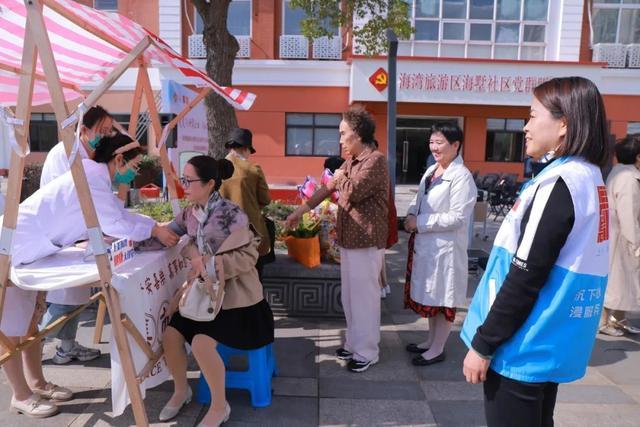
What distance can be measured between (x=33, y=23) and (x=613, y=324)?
498 centimetres

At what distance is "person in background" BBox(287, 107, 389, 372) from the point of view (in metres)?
3.23

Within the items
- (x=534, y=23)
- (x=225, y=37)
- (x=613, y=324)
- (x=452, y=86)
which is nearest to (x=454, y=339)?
(x=613, y=324)

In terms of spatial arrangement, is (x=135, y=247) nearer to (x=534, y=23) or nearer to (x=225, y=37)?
(x=225, y=37)

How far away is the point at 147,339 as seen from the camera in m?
2.52

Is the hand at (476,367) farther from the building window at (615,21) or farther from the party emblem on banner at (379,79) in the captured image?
the building window at (615,21)

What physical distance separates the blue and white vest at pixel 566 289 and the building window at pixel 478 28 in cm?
1527

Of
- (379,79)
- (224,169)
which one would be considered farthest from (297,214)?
(379,79)

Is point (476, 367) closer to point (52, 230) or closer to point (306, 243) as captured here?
point (52, 230)

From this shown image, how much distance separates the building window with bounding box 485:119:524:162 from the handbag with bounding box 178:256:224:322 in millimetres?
16133

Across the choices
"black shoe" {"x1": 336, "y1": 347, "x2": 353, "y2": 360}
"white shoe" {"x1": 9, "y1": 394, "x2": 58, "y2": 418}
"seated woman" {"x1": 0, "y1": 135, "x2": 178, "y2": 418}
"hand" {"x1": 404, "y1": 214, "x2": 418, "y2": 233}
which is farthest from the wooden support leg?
"hand" {"x1": 404, "y1": 214, "x2": 418, "y2": 233}

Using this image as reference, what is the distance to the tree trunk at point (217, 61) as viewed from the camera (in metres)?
5.98

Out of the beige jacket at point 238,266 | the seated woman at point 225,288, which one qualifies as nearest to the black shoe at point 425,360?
the seated woman at point 225,288

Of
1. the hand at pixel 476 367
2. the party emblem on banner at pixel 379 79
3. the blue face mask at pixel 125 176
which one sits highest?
the party emblem on banner at pixel 379 79

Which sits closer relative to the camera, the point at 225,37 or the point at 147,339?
the point at 147,339
